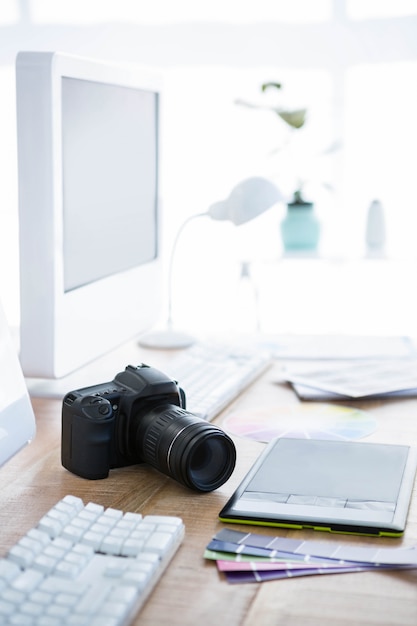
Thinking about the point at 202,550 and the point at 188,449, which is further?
the point at 188,449

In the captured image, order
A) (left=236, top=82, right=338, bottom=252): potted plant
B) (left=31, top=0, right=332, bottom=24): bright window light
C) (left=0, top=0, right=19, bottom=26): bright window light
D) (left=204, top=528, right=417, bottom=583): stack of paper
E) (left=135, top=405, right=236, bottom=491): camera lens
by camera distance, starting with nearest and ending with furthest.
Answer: (left=204, top=528, right=417, bottom=583): stack of paper → (left=135, top=405, right=236, bottom=491): camera lens → (left=236, top=82, right=338, bottom=252): potted plant → (left=31, top=0, right=332, bottom=24): bright window light → (left=0, top=0, right=19, bottom=26): bright window light

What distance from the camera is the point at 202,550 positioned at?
2.46ft

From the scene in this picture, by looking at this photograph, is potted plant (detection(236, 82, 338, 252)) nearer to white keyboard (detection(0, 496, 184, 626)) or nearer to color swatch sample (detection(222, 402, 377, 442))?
color swatch sample (detection(222, 402, 377, 442))

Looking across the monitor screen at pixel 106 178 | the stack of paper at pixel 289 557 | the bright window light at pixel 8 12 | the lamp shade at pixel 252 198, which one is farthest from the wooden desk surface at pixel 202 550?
the bright window light at pixel 8 12

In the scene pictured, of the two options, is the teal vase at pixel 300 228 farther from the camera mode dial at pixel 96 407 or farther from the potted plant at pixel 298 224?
the camera mode dial at pixel 96 407

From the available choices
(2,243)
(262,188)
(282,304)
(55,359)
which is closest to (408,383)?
(262,188)

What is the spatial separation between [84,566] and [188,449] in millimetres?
205

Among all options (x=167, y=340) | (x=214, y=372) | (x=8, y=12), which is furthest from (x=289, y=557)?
(x=8, y=12)

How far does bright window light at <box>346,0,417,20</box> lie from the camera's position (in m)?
3.27

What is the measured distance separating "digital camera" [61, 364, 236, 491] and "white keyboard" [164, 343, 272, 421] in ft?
0.56

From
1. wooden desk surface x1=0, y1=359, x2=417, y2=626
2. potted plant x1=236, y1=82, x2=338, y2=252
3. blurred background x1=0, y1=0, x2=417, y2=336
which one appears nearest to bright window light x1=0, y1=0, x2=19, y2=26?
blurred background x1=0, y1=0, x2=417, y2=336

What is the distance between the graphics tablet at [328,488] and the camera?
796 millimetres

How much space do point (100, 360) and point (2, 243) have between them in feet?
7.17

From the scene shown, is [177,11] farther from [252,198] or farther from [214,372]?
[214,372]
